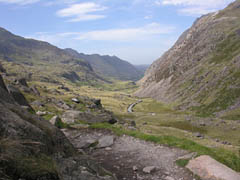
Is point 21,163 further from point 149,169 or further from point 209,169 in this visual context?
point 209,169

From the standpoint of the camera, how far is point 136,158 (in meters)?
17.7

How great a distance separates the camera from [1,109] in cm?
972

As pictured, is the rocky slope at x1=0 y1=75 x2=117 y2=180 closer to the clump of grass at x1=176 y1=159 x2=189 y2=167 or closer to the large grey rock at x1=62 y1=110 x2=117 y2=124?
the clump of grass at x1=176 y1=159 x2=189 y2=167

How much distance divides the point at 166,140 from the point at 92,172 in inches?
456

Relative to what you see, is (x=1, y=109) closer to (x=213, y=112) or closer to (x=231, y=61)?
(x=213, y=112)

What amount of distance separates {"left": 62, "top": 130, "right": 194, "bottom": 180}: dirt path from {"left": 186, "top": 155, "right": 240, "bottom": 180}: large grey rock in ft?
2.30

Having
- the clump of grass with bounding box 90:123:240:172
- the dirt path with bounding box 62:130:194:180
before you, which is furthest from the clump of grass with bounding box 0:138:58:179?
the clump of grass with bounding box 90:123:240:172

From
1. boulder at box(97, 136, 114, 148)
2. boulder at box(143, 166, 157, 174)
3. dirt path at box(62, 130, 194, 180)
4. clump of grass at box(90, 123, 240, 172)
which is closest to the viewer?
dirt path at box(62, 130, 194, 180)

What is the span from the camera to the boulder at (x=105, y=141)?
69.6 feet

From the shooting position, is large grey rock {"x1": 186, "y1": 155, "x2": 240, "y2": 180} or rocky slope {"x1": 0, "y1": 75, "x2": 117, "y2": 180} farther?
large grey rock {"x1": 186, "y1": 155, "x2": 240, "y2": 180}

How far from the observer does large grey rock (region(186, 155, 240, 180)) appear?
12.9 meters

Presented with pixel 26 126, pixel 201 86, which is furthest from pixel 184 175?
pixel 201 86

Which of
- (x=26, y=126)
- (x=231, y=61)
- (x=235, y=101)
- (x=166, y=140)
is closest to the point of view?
(x=26, y=126)

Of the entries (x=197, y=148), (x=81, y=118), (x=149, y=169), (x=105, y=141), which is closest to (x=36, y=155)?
(x=149, y=169)
